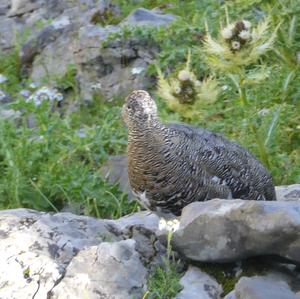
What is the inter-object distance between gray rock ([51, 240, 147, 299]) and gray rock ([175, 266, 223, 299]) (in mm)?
201

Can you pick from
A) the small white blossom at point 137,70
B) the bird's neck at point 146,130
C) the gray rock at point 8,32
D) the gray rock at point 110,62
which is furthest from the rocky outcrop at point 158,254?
the gray rock at point 8,32

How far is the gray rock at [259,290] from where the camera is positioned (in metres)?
4.03

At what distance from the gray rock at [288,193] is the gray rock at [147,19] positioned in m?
4.69

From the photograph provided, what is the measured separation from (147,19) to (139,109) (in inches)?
217

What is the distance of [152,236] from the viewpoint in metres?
4.83

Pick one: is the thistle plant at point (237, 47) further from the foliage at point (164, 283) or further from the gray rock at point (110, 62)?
the gray rock at point (110, 62)

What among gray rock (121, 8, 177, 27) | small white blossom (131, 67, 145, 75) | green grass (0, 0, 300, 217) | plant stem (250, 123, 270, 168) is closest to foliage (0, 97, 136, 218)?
green grass (0, 0, 300, 217)

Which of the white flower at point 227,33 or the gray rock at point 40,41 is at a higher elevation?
the white flower at point 227,33

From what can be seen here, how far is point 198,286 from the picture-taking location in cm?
439

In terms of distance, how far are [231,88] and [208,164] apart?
298 centimetres

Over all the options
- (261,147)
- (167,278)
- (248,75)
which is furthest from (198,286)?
(248,75)

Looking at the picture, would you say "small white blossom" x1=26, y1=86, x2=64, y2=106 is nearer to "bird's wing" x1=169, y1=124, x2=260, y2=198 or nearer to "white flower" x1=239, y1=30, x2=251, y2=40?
"white flower" x1=239, y1=30, x2=251, y2=40

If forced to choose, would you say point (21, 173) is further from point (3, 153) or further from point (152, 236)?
point (152, 236)

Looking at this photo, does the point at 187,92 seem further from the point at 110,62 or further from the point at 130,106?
the point at 110,62
